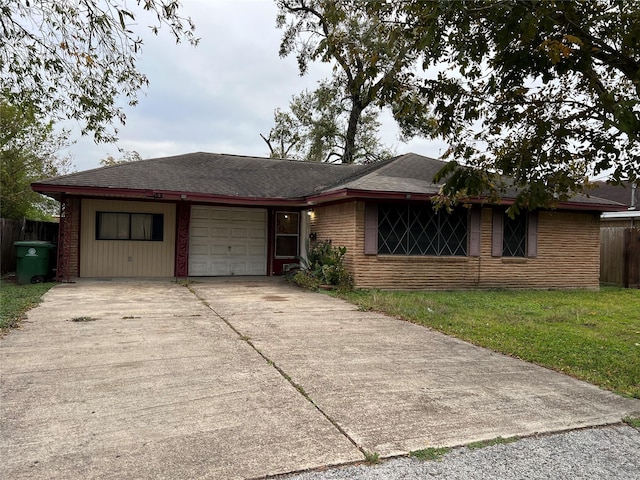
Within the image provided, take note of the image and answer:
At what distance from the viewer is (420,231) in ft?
36.1

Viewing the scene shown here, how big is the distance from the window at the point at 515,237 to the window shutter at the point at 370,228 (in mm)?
3770

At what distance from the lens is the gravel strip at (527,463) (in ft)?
8.33

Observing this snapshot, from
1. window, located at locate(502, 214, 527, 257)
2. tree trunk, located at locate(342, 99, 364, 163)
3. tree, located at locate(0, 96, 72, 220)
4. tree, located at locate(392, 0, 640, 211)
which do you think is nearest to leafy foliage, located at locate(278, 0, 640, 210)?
tree, located at locate(392, 0, 640, 211)

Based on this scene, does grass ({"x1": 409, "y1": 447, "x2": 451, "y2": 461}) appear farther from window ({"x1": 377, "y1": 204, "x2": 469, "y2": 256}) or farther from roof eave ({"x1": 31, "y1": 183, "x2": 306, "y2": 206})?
roof eave ({"x1": 31, "y1": 183, "x2": 306, "y2": 206})

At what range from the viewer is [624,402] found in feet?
12.3

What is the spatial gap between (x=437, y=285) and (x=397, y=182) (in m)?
2.72

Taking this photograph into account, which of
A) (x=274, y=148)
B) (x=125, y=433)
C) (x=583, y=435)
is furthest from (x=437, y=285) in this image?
(x=274, y=148)

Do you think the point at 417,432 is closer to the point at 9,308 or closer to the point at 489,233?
the point at 9,308

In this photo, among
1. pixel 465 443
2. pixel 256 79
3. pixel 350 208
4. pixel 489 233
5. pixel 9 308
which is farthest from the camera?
pixel 256 79

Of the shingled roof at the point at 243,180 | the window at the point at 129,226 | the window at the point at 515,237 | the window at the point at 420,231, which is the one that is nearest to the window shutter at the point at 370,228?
the window at the point at 420,231

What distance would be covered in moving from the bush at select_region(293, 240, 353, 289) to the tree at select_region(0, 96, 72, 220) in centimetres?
1110

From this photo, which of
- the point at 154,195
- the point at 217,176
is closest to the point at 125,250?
the point at 154,195

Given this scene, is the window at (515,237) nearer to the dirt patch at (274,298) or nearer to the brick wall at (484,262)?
the brick wall at (484,262)

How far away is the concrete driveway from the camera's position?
2.70 m
